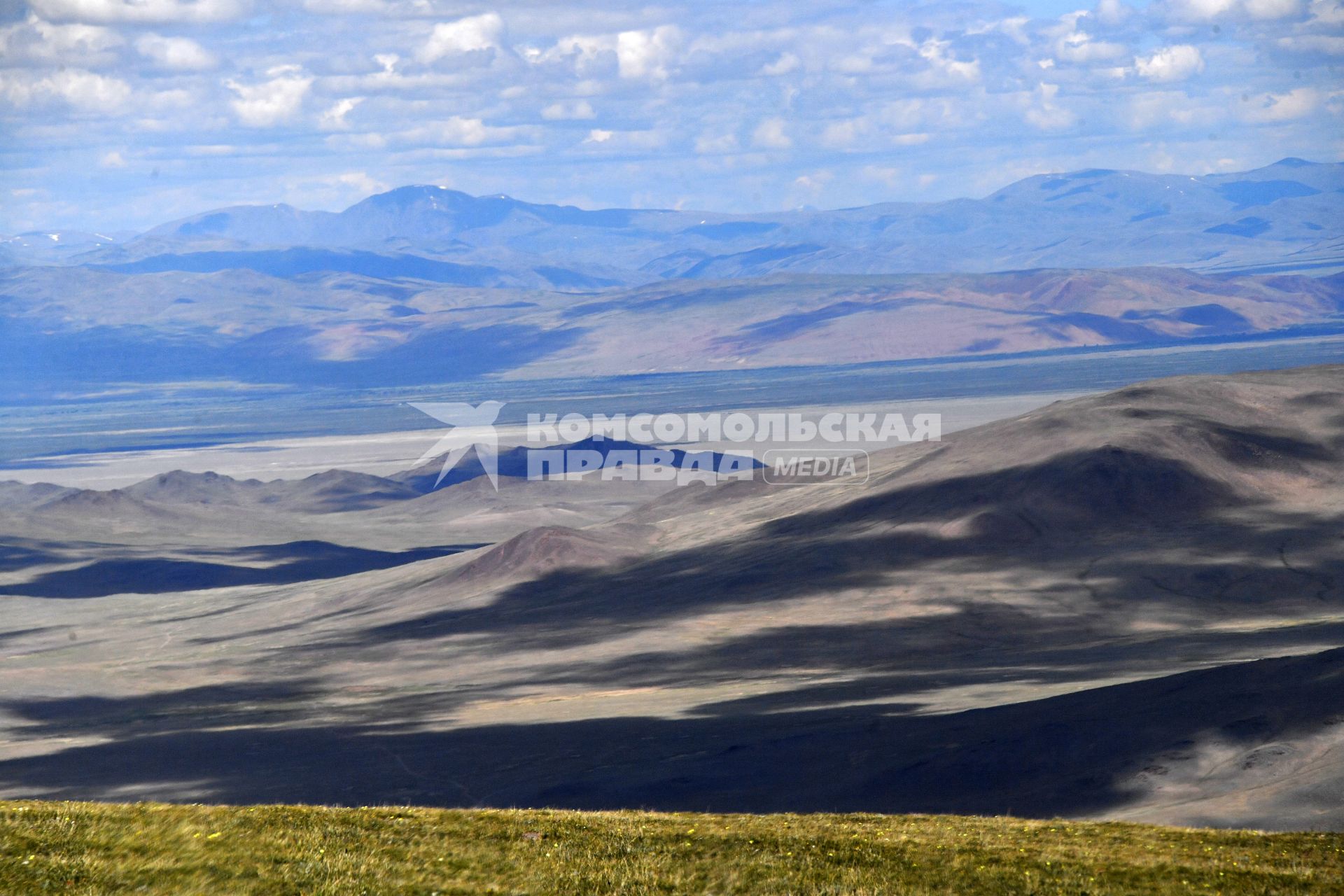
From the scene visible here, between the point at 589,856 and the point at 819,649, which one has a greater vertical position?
the point at 589,856

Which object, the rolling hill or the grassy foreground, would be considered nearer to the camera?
the grassy foreground

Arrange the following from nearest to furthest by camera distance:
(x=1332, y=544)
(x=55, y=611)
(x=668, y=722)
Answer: (x=668, y=722)
(x=1332, y=544)
(x=55, y=611)

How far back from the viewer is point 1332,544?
78688 millimetres

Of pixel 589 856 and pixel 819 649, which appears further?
pixel 819 649

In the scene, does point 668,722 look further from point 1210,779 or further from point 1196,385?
point 1196,385

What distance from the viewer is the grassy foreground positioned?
1944cm

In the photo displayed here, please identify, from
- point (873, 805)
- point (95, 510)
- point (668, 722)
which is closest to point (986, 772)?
point (873, 805)

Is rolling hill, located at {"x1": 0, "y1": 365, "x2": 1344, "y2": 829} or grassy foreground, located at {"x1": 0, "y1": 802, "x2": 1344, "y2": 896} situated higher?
grassy foreground, located at {"x1": 0, "y1": 802, "x2": 1344, "y2": 896}

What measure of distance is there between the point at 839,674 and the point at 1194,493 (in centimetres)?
3793

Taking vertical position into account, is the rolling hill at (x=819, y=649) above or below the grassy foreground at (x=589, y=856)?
below

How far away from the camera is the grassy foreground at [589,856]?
1944cm

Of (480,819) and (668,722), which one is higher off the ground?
(480,819)

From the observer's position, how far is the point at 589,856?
70.7ft

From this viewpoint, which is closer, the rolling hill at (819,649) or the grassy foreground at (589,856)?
the grassy foreground at (589,856)
